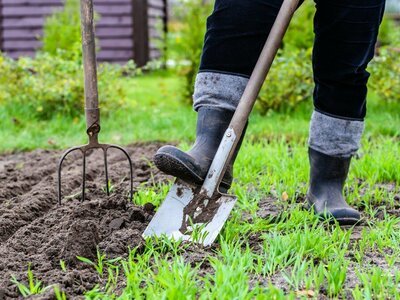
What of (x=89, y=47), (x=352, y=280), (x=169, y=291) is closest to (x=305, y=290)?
(x=352, y=280)

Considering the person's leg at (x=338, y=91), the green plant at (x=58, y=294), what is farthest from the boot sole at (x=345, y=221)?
the green plant at (x=58, y=294)

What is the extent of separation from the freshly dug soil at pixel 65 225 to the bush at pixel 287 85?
2.44 m

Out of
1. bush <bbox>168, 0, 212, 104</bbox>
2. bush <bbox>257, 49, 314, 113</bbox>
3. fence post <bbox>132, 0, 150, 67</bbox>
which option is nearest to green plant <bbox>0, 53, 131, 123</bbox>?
bush <bbox>168, 0, 212, 104</bbox>

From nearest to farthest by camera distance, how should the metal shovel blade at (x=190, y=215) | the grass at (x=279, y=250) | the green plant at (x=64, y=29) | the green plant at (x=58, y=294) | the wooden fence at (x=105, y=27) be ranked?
the green plant at (x=58, y=294) < the grass at (x=279, y=250) < the metal shovel blade at (x=190, y=215) < the green plant at (x=64, y=29) < the wooden fence at (x=105, y=27)

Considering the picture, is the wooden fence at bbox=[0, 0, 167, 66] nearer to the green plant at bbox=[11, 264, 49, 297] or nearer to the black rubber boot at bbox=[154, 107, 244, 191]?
the black rubber boot at bbox=[154, 107, 244, 191]

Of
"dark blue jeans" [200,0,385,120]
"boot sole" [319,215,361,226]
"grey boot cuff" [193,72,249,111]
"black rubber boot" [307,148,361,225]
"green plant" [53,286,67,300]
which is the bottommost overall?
"boot sole" [319,215,361,226]

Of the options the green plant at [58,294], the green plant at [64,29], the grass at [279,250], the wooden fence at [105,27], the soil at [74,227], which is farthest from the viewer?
the wooden fence at [105,27]

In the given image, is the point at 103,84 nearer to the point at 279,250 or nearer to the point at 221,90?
the point at 221,90

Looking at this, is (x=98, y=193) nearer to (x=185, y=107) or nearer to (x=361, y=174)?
(x=361, y=174)

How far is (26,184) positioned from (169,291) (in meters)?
1.87

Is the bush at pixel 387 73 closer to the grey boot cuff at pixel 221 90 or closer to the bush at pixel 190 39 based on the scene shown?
the bush at pixel 190 39

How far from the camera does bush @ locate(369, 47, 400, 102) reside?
5.85 m

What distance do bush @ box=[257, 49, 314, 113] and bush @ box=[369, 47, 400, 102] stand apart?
24.3 inches

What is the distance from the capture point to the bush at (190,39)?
6.79 meters
